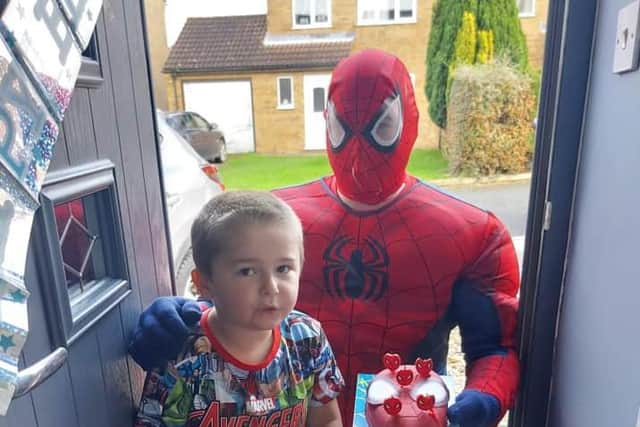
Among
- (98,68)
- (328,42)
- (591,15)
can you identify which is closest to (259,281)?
(98,68)

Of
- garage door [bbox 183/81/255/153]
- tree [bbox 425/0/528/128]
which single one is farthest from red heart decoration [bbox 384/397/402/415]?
garage door [bbox 183/81/255/153]

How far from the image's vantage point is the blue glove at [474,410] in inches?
41.3

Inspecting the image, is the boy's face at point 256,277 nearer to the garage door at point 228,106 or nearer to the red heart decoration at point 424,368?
the red heart decoration at point 424,368

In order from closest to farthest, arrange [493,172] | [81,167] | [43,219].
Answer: [43,219] < [81,167] < [493,172]

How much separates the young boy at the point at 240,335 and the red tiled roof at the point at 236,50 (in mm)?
5758

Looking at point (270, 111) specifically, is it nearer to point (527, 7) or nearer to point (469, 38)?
point (469, 38)

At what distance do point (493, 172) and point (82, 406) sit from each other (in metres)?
4.87

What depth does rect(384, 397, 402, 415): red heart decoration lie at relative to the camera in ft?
3.21

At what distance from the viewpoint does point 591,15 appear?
39.0 inches

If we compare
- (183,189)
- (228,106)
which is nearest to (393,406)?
(183,189)

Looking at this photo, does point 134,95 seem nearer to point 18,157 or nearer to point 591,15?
A: point 18,157

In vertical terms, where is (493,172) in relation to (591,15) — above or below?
below

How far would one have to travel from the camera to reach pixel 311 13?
694 cm

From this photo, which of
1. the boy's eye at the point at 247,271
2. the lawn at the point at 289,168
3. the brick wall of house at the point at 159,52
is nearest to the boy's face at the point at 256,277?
the boy's eye at the point at 247,271
